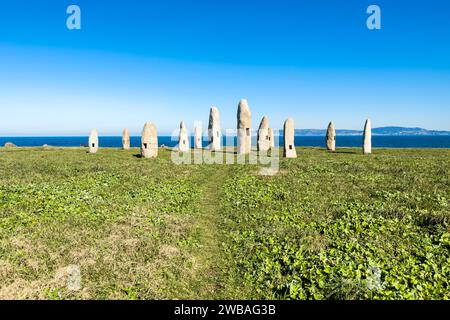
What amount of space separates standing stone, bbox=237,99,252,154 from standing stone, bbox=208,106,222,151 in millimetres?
7088

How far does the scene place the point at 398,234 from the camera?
1102 centimetres

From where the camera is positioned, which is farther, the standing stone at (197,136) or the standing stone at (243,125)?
the standing stone at (197,136)

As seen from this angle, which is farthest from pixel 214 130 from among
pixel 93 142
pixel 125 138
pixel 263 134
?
pixel 93 142

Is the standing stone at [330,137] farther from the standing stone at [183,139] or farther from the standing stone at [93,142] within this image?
the standing stone at [93,142]

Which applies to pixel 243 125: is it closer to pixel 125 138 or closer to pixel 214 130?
pixel 214 130

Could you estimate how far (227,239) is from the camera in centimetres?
1136

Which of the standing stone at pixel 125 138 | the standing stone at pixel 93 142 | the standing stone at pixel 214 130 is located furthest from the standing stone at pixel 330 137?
the standing stone at pixel 93 142

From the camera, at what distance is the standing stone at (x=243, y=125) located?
124ft

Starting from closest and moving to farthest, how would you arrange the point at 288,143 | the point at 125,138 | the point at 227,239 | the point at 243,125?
the point at 227,239
the point at 288,143
the point at 243,125
the point at 125,138

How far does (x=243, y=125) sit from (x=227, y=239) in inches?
1090

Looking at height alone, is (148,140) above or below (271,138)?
below

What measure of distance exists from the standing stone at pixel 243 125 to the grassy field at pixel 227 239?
18.0 metres
